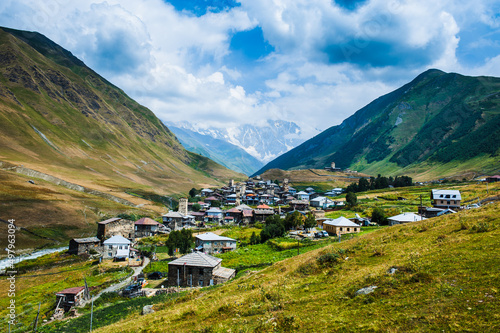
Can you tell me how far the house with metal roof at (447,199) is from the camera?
273 ft

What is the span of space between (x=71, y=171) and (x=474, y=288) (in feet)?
566

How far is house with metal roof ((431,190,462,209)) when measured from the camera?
273 feet

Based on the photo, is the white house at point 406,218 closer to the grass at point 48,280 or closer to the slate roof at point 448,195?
the slate roof at point 448,195

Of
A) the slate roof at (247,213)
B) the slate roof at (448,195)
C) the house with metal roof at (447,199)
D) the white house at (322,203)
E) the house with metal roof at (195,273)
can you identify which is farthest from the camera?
the white house at (322,203)

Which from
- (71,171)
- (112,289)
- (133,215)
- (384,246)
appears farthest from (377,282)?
(71,171)

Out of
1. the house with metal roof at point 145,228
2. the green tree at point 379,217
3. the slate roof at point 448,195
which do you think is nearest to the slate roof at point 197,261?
the green tree at point 379,217

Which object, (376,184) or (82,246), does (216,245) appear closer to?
(82,246)

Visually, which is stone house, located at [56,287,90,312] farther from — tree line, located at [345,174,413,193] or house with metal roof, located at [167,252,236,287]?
tree line, located at [345,174,413,193]

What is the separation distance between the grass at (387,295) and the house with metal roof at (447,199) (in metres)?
71.3

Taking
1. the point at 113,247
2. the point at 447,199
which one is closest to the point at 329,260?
the point at 113,247

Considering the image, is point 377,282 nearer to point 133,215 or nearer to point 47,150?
point 133,215

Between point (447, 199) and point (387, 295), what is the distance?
8724cm

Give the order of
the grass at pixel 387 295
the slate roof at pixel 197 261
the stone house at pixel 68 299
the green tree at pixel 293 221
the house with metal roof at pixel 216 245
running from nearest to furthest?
the grass at pixel 387 295 → the stone house at pixel 68 299 → the slate roof at pixel 197 261 → the house with metal roof at pixel 216 245 → the green tree at pixel 293 221

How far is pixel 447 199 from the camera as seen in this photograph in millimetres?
84875
